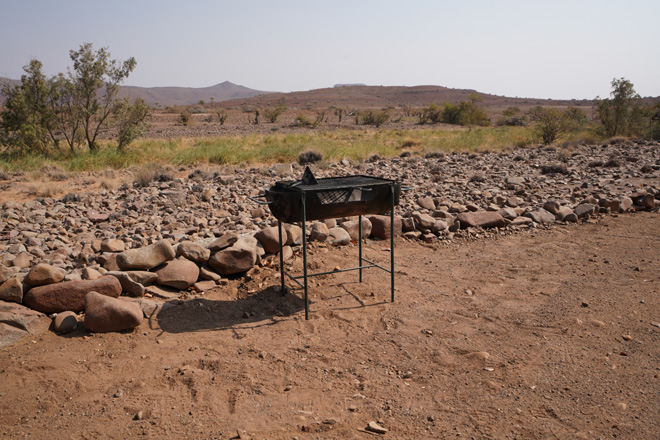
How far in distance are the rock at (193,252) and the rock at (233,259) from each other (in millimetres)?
96

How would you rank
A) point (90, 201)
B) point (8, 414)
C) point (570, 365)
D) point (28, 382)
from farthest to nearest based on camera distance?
point (90, 201), point (570, 365), point (28, 382), point (8, 414)

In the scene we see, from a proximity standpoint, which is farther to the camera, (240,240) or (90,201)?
(90,201)

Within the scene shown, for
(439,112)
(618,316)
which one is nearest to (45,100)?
(618,316)

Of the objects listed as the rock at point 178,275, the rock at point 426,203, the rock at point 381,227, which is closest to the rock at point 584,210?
the rock at point 426,203

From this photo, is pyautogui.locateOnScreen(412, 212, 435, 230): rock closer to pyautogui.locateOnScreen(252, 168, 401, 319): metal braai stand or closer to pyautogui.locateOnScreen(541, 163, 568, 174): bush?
pyautogui.locateOnScreen(252, 168, 401, 319): metal braai stand

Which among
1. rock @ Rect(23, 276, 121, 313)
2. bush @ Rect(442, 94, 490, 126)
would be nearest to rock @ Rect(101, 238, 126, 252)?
rock @ Rect(23, 276, 121, 313)

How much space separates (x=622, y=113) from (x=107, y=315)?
25863 mm

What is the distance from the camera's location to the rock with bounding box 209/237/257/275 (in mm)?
5570

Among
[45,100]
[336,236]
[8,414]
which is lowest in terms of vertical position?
[8,414]

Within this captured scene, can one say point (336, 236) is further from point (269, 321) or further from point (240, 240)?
point (269, 321)

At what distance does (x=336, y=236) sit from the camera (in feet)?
22.7

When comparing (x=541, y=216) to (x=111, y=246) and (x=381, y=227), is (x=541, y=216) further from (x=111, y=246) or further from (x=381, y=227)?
(x=111, y=246)

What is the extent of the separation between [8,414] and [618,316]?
5.09 meters

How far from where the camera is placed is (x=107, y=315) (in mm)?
4266
